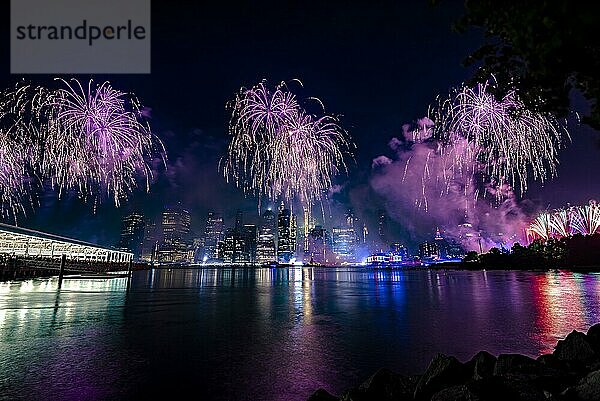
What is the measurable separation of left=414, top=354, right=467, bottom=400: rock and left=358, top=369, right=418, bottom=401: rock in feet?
0.82

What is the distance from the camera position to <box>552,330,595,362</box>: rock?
1081 centimetres

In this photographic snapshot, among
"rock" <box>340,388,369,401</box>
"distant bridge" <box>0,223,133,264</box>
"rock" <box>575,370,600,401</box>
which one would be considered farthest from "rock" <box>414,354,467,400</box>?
"distant bridge" <box>0,223,133,264</box>

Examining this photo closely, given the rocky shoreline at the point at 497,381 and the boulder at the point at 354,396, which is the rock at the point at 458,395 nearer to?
the rocky shoreline at the point at 497,381

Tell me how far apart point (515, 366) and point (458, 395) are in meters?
3.46

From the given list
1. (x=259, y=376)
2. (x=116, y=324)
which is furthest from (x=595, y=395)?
(x=116, y=324)

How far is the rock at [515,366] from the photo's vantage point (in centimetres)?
971

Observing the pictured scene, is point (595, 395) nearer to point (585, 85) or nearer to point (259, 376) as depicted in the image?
point (585, 85)

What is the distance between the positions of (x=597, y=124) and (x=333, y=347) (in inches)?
496

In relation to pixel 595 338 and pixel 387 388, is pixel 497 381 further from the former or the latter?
pixel 595 338

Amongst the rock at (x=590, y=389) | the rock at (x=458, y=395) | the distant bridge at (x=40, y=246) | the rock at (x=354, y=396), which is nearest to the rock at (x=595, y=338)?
the rock at (x=590, y=389)

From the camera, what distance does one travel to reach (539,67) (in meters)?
6.46

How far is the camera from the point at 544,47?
562 centimetres

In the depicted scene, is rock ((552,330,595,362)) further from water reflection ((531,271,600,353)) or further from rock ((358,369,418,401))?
water reflection ((531,271,600,353))

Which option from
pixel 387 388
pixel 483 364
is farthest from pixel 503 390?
pixel 483 364
